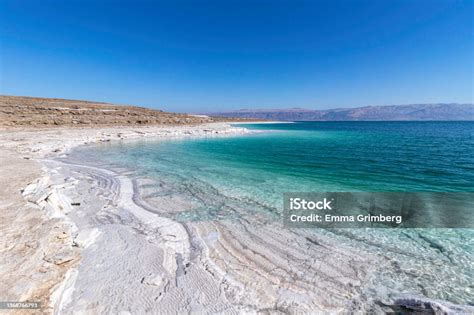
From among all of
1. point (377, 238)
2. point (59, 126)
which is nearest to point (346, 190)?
point (377, 238)

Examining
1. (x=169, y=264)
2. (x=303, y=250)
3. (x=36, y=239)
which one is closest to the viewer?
(x=169, y=264)

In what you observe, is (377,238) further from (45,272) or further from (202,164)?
(202,164)

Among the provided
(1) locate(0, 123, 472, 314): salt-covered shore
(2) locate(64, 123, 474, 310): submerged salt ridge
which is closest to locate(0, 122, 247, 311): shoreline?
(1) locate(0, 123, 472, 314): salt-covered shore

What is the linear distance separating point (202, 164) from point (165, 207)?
27.0 feet

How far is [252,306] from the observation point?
11.8 ft

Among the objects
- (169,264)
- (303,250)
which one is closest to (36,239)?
(169,264)

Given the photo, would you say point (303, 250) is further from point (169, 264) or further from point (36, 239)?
point (36, 239)

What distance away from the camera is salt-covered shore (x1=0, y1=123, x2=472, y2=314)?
3.59 meters

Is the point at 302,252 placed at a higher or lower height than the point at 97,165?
lower

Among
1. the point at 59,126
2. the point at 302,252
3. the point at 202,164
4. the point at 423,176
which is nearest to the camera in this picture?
the point at 302,252

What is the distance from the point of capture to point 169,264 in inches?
183

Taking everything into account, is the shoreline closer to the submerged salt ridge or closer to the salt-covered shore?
the salt-covered shore

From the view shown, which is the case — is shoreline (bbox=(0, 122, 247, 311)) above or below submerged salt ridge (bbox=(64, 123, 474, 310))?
above

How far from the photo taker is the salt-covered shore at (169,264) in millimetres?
3586
